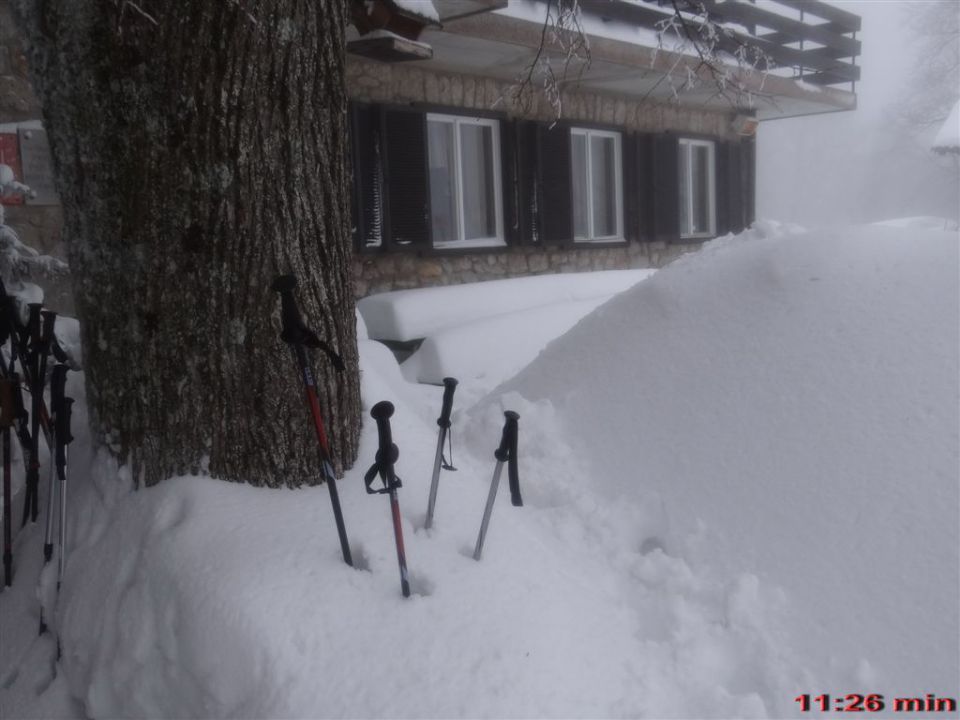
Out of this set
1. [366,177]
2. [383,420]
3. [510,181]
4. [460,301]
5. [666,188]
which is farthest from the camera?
[666,188]

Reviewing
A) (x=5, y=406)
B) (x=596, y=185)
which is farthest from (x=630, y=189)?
(x=5, y=406)

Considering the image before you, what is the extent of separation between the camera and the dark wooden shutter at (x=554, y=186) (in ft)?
29.0

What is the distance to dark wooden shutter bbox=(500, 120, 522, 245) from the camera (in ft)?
28.1

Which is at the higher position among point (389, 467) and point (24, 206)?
point (24, 206)

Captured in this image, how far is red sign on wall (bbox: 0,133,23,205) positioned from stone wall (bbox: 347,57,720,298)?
2434mm

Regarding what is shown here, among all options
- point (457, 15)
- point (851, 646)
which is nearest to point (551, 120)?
point (457, 15)

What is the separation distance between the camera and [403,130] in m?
7.54

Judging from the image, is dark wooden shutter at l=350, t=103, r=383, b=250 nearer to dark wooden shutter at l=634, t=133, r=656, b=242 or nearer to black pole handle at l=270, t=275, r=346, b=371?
dark wooden shutter at l=634, t=133, r=656, b=242

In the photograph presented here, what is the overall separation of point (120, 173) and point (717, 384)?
7.50ft

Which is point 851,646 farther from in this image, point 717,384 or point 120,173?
point 120,173

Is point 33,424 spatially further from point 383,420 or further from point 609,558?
point 609,558

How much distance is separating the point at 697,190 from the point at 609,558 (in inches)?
389

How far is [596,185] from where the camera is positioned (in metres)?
10.1

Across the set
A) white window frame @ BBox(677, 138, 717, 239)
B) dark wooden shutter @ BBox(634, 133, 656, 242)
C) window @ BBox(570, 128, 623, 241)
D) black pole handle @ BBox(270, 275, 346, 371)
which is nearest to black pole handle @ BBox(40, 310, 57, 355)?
black pole handle @ BBox(270, 275, 346, 371)
